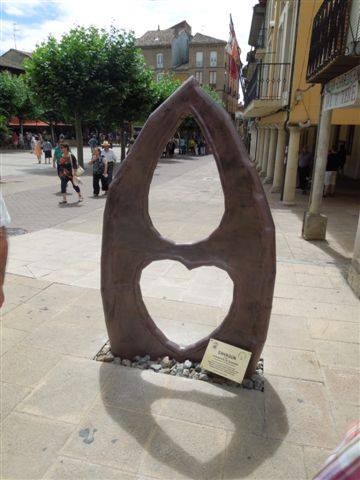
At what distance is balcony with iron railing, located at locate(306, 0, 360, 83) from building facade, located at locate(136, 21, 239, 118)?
167 ft

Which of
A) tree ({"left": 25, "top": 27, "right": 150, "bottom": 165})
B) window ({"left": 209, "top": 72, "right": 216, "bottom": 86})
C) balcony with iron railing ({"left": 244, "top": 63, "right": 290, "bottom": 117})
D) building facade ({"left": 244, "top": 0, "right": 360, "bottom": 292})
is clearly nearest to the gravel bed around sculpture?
building facade ({"left": 244, "top": 0, "right": 360, "bottom": 292})

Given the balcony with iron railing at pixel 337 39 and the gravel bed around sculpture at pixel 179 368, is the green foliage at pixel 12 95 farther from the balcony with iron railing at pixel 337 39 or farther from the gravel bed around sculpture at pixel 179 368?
the gravel bed around sculpture at pixel 179 368

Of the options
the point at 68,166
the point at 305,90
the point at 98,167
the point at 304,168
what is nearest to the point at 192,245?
the point at 305,90

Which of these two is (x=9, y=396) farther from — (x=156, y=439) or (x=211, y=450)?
(x=211, y=450)

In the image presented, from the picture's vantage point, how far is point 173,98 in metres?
2.94

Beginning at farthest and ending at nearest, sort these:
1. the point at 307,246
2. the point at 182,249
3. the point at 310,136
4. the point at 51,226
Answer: the point at 310,136, the point at 51,226, the point at 307,246, the point at 182,249

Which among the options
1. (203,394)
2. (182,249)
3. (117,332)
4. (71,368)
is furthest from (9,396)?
(182,249)

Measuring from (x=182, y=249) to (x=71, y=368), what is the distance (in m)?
1.36

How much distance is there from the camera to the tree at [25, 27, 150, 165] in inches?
683

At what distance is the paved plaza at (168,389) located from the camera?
2.45 m

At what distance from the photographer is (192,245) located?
10.1ft

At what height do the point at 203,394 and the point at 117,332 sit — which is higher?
the point at 117,332

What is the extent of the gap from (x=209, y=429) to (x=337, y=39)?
596 cm

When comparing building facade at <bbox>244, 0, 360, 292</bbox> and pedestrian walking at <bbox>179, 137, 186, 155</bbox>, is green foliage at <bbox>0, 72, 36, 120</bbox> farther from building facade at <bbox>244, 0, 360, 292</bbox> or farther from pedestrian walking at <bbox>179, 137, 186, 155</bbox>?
building facade at <bbox>244, 0, 360, 292</bbox>
